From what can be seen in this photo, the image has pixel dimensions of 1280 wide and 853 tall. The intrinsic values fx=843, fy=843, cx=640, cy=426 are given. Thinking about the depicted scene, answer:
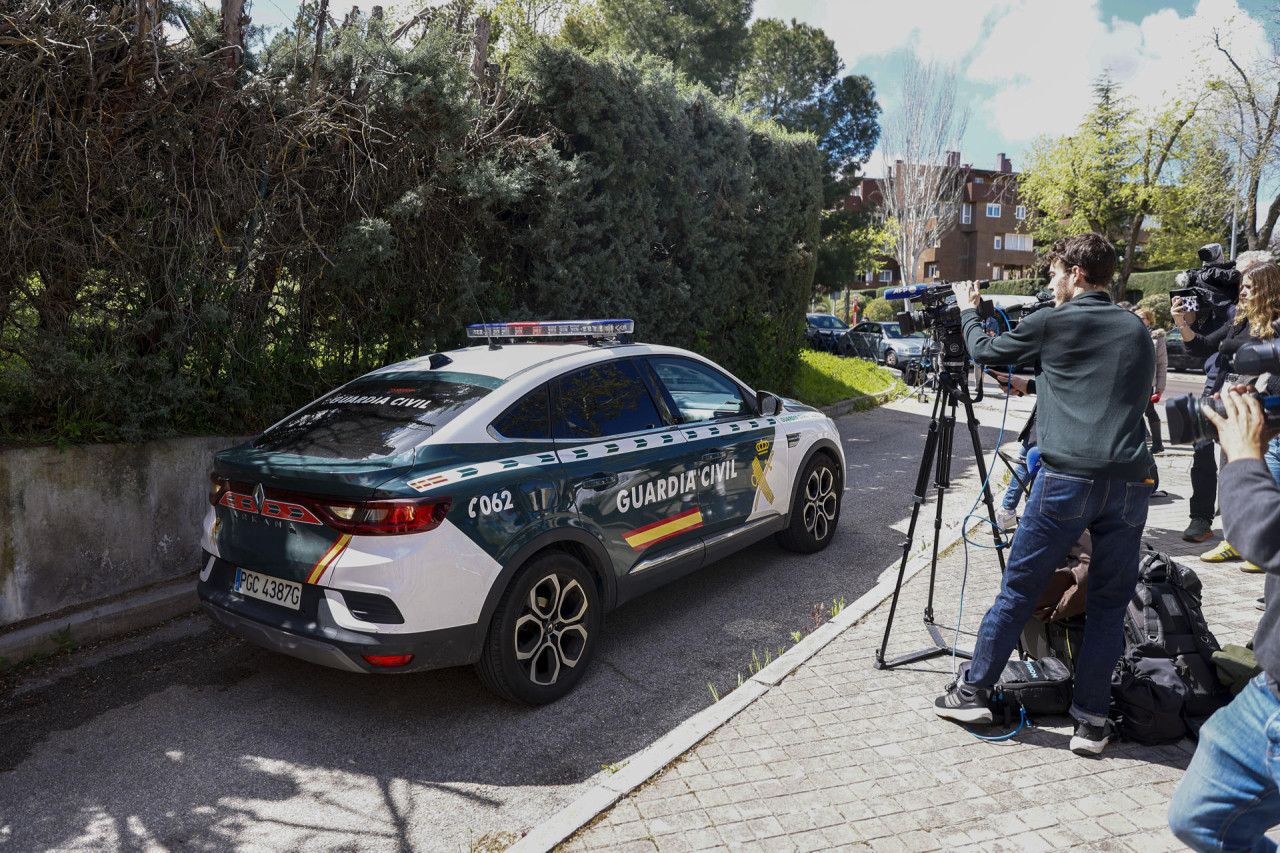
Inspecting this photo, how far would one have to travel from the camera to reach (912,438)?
11.9 metres

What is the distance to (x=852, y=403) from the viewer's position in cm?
1468

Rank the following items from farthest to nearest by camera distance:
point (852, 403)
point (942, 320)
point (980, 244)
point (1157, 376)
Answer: point (980, 244) → point (852, 403) → point (1157, 376) → point (942, 320)

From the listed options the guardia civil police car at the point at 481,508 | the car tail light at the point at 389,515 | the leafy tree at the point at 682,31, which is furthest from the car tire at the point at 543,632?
the leafy tree at the point at 682,31

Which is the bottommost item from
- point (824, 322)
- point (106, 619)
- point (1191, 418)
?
point (106, 619)

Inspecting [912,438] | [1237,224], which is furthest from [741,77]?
[1237,224]

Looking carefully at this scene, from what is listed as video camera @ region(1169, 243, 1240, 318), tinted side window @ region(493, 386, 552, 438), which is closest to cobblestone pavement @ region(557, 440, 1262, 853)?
tinted side window @ region(493, 386, 552, 438)

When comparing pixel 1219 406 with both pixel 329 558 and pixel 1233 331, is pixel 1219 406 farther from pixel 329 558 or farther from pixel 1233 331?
pixel 1233 331

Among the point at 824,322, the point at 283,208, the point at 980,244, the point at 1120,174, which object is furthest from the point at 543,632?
the point at 980,244

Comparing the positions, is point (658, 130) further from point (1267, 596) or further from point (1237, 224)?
point (1237, 224)

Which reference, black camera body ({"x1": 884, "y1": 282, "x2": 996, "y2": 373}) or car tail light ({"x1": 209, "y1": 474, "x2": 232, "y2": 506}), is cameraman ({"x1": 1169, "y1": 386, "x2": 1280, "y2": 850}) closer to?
black camera body ({"x1": 884, "y1": 282, "x2": 996, "y2": 373})

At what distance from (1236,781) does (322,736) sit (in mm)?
3349

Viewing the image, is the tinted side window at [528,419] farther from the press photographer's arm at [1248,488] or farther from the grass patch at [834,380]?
the grass patch at [834,380]

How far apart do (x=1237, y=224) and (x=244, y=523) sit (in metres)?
32.2

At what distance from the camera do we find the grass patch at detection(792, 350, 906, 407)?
14211mm
